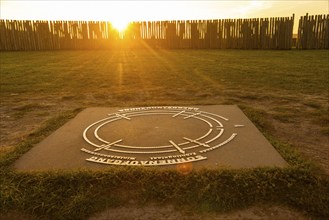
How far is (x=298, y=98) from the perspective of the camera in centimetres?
523

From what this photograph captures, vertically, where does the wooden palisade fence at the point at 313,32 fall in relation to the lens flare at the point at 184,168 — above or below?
above

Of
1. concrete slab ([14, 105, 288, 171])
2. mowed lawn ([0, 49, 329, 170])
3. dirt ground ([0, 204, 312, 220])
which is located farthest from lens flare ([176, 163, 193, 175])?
mowed lawn ([0, 49, 329, 170])

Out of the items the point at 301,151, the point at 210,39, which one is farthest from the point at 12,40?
the point at 301,151

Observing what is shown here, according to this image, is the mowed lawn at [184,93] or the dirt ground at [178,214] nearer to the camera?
the dirt ground at [178,214]

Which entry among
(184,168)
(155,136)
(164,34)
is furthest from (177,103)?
(164,34)

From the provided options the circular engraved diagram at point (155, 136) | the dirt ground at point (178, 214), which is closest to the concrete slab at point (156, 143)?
the circular engraved diagram at point (155, 136)

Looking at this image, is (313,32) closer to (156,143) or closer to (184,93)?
(184,93)

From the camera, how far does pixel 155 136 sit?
316cm

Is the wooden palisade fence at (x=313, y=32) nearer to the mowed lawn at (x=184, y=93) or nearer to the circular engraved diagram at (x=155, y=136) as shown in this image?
the mowed lawn at (x=184, y=93)

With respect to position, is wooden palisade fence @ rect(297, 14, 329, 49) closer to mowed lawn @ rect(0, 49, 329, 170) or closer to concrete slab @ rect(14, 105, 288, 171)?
mowed lawn @ rect(0, 49, 329, 170)

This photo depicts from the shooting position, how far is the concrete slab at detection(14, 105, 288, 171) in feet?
8.50

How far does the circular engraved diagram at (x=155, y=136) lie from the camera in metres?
2.69

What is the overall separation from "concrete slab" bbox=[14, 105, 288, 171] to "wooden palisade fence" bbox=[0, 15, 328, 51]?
13893 millimetres

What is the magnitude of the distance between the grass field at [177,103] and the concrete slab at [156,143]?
17 centimetres
